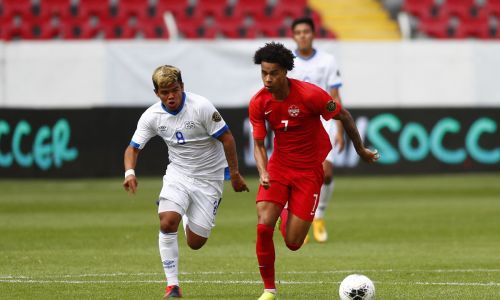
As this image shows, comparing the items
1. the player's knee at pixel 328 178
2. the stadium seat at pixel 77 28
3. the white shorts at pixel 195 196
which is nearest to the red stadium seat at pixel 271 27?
the stadium seat at pixel 77 28

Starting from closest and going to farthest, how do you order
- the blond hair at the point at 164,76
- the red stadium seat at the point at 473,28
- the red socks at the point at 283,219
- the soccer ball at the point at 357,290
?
the soccer ball at the point at 357,290 → the blond hair at the point at 164,76 → the red socks at the point at 283,219 → the red stadium seat at the point at 473,28

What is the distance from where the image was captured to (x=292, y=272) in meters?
10.8

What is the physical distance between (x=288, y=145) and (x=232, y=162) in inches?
18.7

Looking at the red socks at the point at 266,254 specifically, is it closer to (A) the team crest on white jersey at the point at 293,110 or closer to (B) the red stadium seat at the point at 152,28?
(A) the team crest on white jersey at the point at 293,110

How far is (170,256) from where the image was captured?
904 centimetres

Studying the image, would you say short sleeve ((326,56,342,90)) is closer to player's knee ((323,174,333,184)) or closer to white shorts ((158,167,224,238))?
player's knee ((323,174,333,184))

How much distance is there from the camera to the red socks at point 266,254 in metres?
8.66

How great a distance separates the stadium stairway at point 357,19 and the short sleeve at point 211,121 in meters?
18.3

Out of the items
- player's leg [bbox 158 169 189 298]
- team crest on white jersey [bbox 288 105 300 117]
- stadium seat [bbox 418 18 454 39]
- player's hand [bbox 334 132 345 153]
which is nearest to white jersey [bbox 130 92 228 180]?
player's leg [bbox 158 169 189 298]

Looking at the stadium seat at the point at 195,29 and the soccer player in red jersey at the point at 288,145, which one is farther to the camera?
the stadium seat at the point at 195,29

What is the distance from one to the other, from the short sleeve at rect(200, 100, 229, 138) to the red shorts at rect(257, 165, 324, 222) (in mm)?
553

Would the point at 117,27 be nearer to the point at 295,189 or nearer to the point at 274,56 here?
the point at 295,189

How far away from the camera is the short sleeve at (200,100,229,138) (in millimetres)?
9344

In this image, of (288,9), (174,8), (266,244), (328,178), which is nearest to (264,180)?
(266,244)
